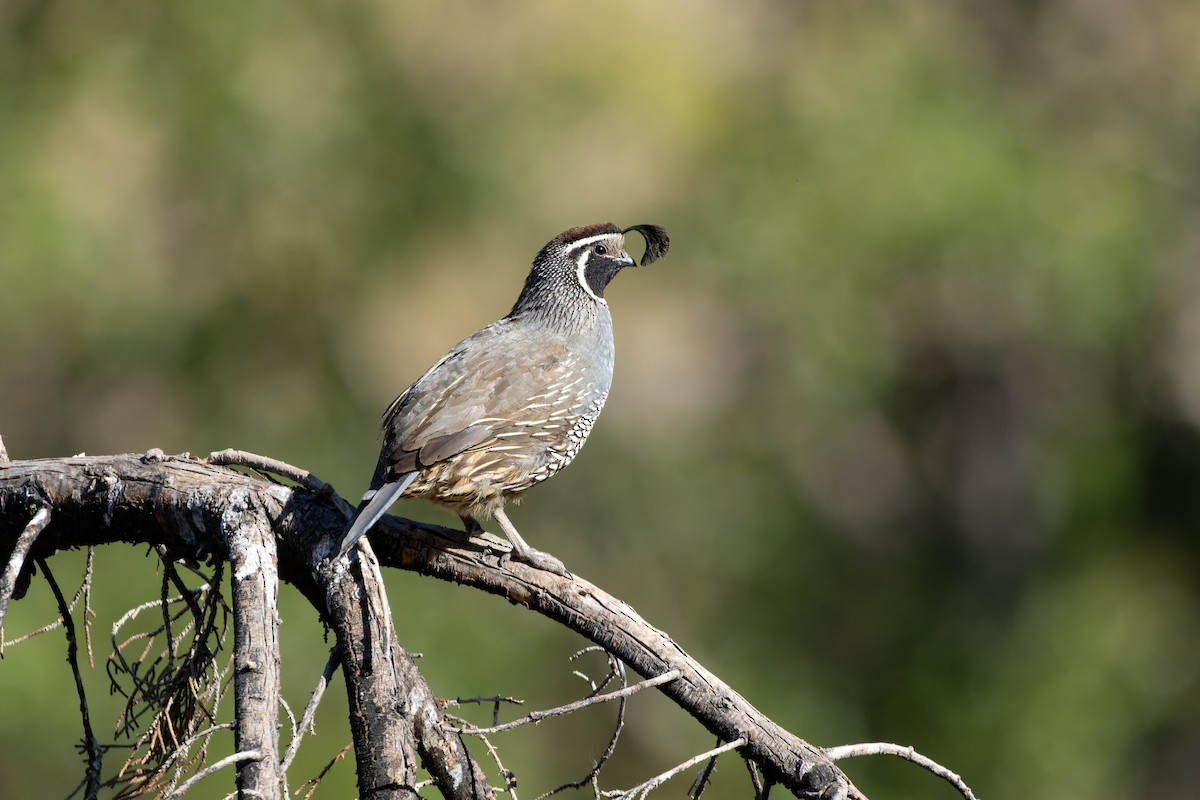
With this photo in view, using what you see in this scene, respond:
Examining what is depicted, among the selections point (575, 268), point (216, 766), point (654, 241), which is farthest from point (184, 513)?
point (654, 241)

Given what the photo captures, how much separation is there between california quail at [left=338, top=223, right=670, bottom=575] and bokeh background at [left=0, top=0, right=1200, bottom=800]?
11.6 feet

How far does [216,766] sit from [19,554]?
29.7 inches

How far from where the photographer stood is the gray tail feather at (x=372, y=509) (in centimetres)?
261

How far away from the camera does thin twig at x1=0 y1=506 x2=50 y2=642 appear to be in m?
2.50

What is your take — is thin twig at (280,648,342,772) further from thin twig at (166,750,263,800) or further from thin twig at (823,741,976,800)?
thin twig at (823,741,976,800)

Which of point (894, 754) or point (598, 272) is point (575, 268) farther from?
point (894, 754)

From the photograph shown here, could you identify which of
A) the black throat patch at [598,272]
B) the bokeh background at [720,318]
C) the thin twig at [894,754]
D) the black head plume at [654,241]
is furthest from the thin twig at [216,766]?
the bokeh background at [720,318]

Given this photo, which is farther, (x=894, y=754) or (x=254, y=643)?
(x=894, y=754)

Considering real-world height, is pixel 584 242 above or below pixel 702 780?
above

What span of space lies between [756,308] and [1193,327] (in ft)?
→ 10.7

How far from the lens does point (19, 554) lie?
2545 mm

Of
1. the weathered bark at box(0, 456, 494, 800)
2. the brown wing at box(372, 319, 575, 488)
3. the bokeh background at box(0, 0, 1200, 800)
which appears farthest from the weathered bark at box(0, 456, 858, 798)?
the bokeh background at box(0, 0, 1200, 800)

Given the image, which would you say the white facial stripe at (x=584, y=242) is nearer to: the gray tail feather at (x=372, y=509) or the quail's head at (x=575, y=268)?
the quail's head at (x=575, y=268)

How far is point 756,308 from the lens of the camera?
10055 millimetres
